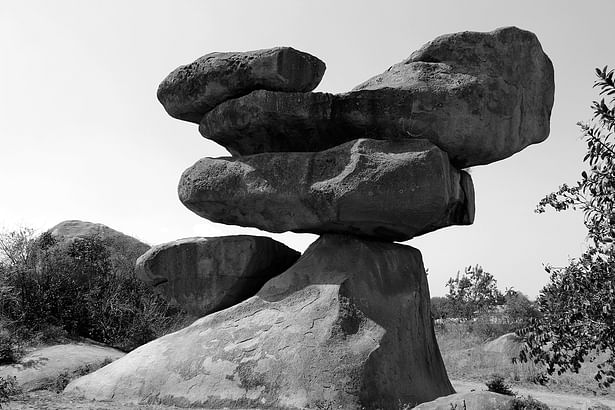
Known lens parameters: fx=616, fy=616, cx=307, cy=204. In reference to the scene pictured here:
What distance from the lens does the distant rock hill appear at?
18.7 m

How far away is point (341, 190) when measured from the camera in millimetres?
8133

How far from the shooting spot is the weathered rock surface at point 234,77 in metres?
8.80

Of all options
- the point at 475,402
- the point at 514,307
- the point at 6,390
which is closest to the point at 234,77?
the point at 6,390

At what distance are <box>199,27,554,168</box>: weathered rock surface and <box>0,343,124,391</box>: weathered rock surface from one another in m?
4.40

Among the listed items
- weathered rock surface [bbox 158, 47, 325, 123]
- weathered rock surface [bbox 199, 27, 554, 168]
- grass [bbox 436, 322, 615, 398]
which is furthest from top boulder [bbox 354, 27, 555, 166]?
grass [bbox 436, 322, 615, 398]

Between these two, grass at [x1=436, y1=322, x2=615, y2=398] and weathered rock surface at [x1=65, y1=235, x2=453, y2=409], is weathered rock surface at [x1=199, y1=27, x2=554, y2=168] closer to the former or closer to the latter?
weathered rock surface at [x1=65, y1=235, x2=453, y2=409]

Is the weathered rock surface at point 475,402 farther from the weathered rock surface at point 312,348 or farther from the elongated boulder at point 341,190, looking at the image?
the elongated boulder at point 341,190

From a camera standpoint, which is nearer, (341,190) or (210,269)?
(341,190)

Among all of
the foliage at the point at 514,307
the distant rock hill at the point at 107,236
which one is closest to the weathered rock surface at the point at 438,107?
the distant rock hill at the point at 107,236

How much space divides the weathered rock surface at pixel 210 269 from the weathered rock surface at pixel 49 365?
193 centimetres

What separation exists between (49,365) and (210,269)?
318 cm

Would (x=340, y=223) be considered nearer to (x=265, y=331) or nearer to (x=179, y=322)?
(x=265, y=331)

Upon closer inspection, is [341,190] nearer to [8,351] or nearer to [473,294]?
[8,351]

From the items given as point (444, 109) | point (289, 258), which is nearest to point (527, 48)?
point (444, 109)
